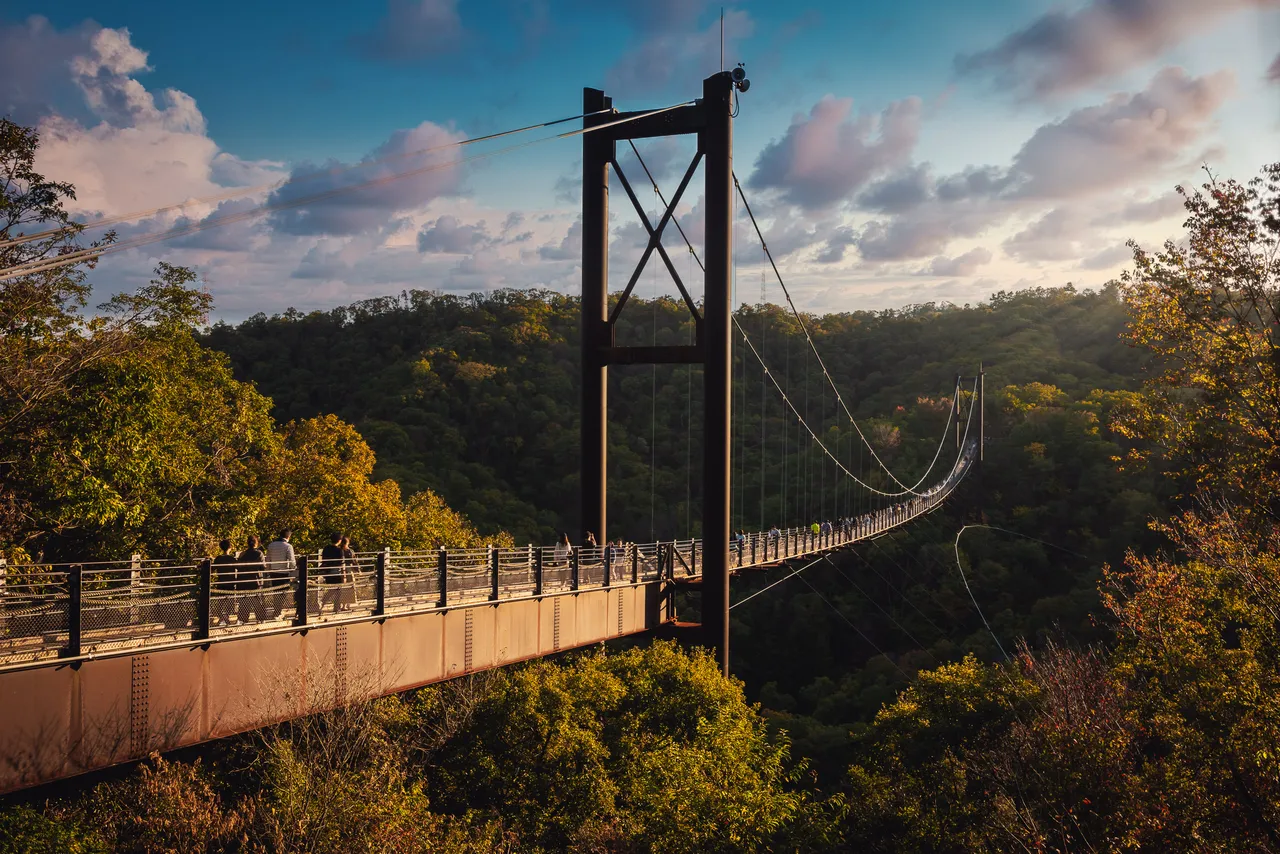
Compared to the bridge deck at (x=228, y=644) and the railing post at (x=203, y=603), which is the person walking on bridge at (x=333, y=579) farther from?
the railing post at (x=203, y=603)

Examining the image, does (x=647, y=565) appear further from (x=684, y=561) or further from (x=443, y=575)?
(x=443, y=575)

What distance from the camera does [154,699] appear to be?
29.2 ft

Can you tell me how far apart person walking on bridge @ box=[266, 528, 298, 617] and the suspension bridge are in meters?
0.03

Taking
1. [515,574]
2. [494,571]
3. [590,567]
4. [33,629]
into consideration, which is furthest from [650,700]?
[33,629]

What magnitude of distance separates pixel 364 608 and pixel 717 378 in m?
10.3

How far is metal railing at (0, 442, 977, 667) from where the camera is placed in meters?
8.34

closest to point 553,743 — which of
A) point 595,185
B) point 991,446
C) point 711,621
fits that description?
point 711,621

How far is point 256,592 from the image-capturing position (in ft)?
33.1

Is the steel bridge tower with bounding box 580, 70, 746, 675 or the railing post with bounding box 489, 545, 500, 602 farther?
the steel bridge tower with bounding box 580, 70, 746, 675

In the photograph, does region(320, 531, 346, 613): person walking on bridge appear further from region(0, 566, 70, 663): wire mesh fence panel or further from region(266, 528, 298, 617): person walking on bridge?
region(0, 566, 70, 663): wire mesh fence panel

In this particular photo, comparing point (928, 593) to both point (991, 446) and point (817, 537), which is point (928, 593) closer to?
point (991, 446)

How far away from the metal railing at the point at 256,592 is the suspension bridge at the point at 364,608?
1.0 inches

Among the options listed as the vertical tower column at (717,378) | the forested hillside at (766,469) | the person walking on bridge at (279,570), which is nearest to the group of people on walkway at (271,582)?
the person walking on bridge at (279,570)

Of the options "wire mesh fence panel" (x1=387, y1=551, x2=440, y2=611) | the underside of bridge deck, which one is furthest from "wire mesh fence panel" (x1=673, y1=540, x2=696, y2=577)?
"wire mesh fence panel" (x1=387, y1=551, x2=440, y2=611)
